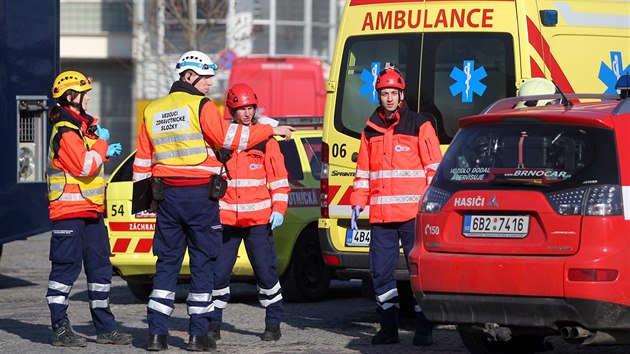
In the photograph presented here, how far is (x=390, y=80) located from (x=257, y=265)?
1.62 meters

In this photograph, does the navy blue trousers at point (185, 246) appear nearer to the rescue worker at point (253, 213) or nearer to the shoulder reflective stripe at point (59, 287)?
the rescue worker at point (253, 213)

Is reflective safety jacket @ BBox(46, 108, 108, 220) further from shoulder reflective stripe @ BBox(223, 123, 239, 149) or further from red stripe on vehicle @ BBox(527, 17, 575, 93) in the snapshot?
red stripe on vehicle @ BBox(527, 17, 575, 93)

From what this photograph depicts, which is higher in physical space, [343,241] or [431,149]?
[431,149]

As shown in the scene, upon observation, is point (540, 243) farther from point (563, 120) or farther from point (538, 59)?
point (538, 59)

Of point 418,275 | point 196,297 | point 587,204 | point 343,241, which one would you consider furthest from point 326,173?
point 587,204

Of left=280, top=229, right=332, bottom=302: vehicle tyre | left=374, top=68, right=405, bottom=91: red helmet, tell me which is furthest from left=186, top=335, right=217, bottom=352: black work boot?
left=280, top=229, right=332, bottom=302: vehicle tyre

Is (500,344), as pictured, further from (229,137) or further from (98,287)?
(98,287)

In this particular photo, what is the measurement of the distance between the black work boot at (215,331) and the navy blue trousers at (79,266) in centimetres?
68

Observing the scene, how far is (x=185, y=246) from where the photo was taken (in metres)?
10.1

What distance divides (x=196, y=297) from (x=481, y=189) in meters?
2.37

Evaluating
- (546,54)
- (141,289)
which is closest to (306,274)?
(141,289)

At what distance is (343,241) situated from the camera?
1162 centimetres

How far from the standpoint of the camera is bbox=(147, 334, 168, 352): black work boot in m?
9.96

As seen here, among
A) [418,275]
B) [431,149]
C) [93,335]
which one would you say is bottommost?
[93,335]
